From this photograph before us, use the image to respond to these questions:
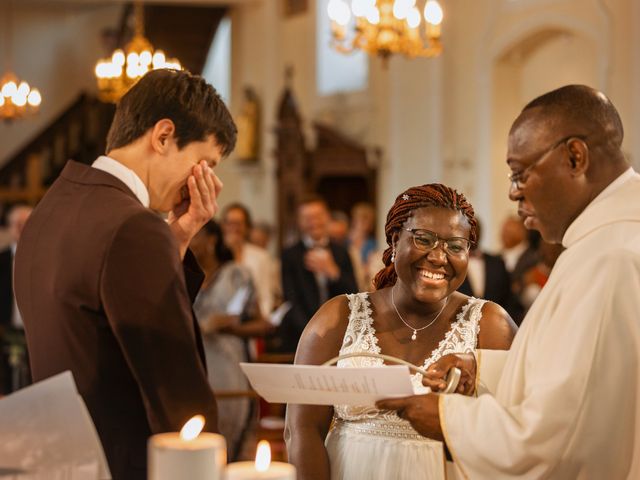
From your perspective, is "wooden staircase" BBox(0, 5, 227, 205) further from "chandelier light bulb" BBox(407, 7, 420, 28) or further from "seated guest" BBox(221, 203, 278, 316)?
"chandelier light bulb" BBox(407, 7, 420, 28)

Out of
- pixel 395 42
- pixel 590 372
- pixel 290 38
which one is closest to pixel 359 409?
pixel 590 372

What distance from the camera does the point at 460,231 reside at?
2994 mm

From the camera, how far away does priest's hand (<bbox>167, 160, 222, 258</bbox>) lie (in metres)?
2.42

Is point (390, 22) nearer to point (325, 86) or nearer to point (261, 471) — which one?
point (261, 471)

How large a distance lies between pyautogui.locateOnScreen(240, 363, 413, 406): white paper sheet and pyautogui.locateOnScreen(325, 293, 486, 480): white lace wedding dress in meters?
0.72

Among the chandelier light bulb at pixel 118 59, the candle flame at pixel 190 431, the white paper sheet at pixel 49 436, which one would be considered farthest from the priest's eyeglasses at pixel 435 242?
the chandelier light bulb at pixel 118 59

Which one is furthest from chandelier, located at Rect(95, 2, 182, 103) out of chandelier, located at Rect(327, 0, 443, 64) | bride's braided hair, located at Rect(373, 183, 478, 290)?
bride's braided hair, located at Rect(373, 183, 478, 290)

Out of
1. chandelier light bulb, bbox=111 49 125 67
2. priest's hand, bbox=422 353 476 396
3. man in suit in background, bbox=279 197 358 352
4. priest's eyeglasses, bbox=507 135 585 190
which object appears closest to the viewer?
priest's eyeglasses, bbox=507 135 585 190

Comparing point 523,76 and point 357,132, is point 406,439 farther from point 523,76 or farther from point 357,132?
point 357,132

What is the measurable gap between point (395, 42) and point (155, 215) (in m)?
6.61

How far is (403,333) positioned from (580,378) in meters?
1.01

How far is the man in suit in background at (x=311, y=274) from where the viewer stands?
736 cm

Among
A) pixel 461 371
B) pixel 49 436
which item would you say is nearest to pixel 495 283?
pixel 461 371

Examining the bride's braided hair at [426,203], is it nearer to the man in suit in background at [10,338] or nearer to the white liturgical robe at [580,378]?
the white liturgical robe at [580,378]
